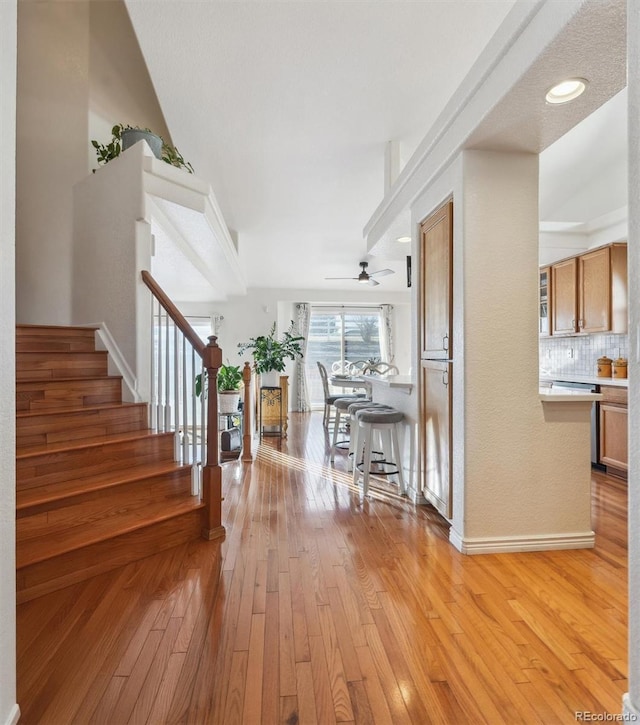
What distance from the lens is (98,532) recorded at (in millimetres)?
2070

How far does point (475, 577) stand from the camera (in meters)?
1.99

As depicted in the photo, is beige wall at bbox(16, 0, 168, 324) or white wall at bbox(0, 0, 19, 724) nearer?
white wall at bbox(0, 0, 19, 724)

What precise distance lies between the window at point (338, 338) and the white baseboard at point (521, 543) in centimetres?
684

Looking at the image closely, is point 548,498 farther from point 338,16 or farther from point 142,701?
point 338,16

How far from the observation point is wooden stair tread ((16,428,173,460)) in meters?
2.16

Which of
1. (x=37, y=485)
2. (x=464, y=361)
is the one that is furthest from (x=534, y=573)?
(x=37, y=485)

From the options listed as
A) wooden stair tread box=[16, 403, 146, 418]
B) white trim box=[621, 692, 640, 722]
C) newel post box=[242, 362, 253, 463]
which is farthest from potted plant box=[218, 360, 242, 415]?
white trim box=[621, 692, 640, 722]

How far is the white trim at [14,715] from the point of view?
1.14 metres

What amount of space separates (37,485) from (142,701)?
4.33 feet

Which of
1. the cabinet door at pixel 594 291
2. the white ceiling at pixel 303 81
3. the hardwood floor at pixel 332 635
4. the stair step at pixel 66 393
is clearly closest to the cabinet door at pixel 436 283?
the white ceiling at pixel 303 81

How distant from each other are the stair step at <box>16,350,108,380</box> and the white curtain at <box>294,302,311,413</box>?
5.75 metres

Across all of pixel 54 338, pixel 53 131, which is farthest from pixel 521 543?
pixel 53 131

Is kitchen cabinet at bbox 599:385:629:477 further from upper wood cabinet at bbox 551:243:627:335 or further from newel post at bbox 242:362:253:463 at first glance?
newel post at bbox 242:362:253:463

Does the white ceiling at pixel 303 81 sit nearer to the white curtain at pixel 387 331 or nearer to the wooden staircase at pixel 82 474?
the wooden staircase at pixel 82 474
